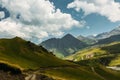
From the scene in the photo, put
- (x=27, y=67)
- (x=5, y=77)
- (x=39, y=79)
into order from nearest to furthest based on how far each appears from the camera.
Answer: (x=5, y=77), (x=39, y=79), (x=27, y=67)

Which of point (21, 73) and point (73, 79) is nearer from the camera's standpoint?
point (21, 73)

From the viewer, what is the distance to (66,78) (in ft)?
639

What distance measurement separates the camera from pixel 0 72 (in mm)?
155000

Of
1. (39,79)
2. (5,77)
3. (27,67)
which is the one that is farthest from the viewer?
(27,67)

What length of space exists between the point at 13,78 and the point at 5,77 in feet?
23.5

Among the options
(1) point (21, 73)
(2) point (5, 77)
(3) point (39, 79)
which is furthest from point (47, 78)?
(2) point (5, 77)

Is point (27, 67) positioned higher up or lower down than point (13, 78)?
higher up

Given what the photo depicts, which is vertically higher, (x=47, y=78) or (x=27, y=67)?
(x=27, y=67)

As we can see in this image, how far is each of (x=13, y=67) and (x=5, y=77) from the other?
783 inches

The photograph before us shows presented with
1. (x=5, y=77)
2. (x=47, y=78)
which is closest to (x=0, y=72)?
(x=5, y=77)

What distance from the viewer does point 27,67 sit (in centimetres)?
19475

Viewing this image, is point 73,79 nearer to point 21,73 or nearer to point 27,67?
point 27,67

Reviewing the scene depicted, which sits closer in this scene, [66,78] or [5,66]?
[5,66]

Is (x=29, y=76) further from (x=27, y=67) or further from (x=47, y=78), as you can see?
(x=27, y=67)
